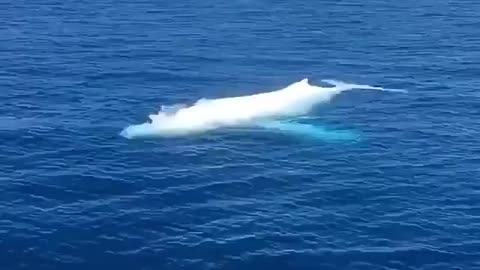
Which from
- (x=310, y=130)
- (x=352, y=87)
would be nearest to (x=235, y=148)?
(x=310, y=130)

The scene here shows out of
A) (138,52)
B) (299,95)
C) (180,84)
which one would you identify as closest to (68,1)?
(138,52)

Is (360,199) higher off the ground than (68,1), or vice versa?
(68,1)

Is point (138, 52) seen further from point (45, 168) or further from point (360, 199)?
point (360, 199)

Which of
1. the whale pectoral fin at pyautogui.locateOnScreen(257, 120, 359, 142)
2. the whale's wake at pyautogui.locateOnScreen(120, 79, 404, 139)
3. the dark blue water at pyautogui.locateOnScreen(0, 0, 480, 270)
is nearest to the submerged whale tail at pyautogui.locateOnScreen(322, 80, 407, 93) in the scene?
the whale's wake at pyautogui.locateOnScreen(120, 79, 404, 139)

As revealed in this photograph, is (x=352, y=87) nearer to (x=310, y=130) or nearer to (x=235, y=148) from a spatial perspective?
(x=310, y=130)

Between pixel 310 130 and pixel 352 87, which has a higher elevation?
pixel 352 87

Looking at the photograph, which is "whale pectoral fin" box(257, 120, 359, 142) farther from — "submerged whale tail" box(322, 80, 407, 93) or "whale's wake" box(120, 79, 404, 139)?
"submerged whale tail" box(322, 80, 407, 93)
